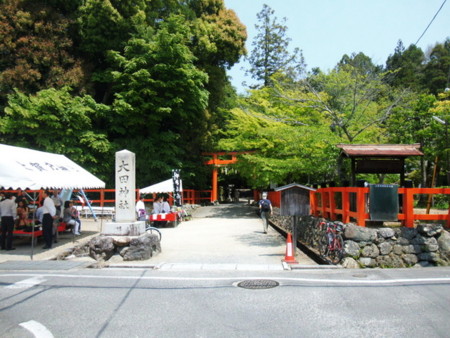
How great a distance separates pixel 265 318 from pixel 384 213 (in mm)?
5418

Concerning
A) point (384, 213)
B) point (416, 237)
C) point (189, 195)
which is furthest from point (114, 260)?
point (189, 195)

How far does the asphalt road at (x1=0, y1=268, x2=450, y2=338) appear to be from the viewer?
15.6 feet

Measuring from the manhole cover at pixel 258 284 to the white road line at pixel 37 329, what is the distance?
133 inches

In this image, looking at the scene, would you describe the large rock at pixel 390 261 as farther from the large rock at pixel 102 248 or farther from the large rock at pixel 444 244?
the large rock at pixel 102 248

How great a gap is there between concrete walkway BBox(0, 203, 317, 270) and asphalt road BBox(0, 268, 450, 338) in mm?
1078

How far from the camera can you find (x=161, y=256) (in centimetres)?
1083

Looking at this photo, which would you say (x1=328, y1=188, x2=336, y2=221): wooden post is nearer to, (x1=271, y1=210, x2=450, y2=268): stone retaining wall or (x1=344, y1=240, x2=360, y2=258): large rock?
(x1=271, y1=210, x2=450, y2=268): stone retaining wall

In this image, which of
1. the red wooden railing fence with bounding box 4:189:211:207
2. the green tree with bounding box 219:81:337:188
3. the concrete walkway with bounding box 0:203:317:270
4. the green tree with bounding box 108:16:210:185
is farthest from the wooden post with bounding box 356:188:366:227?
the green tree with bounding box 108:16:210:185

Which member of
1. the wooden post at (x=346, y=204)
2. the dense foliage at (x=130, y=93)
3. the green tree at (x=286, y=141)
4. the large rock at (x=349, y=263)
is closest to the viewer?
the large rock at (x=349, y=263)

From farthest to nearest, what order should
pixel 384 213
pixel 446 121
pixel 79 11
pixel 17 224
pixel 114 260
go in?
pixel 79 11 < pixel 446 121 < pixel 17 224 < pixel 114 260 < pixel 384 213

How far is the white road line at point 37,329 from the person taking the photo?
4.66m

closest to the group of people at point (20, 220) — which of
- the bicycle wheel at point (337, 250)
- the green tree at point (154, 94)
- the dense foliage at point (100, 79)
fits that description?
the bicycle wheel at point (337, 250)

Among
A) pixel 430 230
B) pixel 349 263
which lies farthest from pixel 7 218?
pixel 430 230

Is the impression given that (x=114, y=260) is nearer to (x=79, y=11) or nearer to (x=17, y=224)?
(x=17, y=224)
